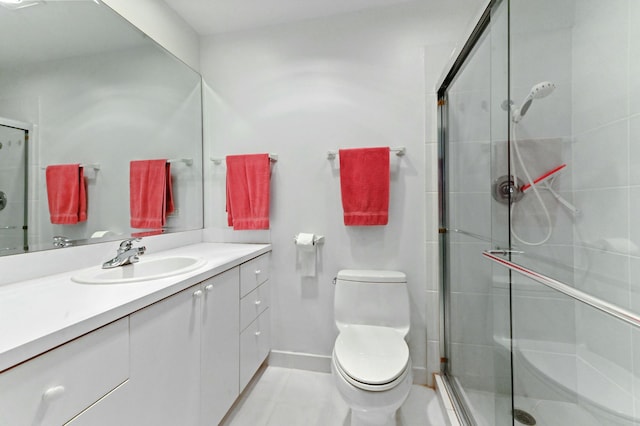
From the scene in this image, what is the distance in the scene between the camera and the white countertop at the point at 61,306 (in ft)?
1.73

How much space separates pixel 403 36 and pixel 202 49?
4.74 feet

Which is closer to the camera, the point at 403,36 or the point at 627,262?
the point at 627,262

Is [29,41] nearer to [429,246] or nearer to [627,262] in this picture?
[429,246]

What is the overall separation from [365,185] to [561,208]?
90 cm

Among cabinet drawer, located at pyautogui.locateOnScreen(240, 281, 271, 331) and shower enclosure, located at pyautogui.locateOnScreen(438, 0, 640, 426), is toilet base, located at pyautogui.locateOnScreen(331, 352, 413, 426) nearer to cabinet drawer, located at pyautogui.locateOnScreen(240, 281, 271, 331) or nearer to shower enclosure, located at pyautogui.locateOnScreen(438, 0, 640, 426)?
shower enclosure, located at pyautogui.locateOnScreen(438, 0, 640, 426)

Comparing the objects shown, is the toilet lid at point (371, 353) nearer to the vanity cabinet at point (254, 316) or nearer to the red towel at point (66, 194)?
the vanity cabinet at point (254, 316)

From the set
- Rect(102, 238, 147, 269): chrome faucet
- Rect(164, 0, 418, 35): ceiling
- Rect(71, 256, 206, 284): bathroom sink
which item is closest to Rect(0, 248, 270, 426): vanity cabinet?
Rect(71, 256, 206, 284): bathroom sink

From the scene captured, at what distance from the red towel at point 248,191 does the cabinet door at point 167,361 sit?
73cm

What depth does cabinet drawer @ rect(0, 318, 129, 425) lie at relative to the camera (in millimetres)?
500

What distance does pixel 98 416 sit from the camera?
650 millimetres

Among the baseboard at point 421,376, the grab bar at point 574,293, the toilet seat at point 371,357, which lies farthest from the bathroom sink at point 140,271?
the baseboard at point 421,376

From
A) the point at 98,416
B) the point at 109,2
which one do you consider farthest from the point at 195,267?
the point at 109,2

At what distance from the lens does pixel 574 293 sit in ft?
2.22

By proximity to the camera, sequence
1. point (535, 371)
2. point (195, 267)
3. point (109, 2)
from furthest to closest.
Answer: point (109, 2) → point (195, 267) → point (535, 371)
